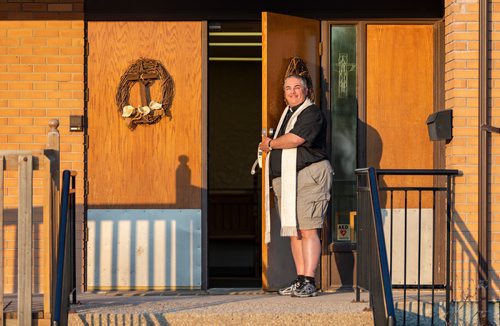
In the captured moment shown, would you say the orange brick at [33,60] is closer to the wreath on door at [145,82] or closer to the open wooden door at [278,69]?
the wreath on door at [145,82]

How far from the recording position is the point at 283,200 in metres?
8.04

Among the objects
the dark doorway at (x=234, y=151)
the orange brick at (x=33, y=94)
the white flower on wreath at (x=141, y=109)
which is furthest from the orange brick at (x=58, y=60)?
the dark doorway at (x=234, y=151)

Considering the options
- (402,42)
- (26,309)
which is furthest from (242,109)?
(26,309)

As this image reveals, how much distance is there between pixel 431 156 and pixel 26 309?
3.78 metres

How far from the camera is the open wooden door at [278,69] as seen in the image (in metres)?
8.27

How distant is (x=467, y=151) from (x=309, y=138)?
1.18m

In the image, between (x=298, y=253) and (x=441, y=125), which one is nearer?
(x=441, y=125)

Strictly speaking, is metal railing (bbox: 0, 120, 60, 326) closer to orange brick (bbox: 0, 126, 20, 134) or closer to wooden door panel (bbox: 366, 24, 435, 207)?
orange brick (bbox: 0, 126, 20, 134)

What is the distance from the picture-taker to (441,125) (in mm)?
7797

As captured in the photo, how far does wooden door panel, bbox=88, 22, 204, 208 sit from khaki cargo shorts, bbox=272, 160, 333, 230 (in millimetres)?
1030

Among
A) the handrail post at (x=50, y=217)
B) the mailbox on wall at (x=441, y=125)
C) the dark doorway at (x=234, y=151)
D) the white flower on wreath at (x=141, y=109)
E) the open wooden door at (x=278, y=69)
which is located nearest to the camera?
the handrail post at (x=50, y=217)

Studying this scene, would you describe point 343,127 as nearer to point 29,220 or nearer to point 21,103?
point 21,103

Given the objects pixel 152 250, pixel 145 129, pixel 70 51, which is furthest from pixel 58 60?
pixel 152 250

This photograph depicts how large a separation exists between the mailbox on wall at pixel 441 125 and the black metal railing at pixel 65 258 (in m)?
2.76
